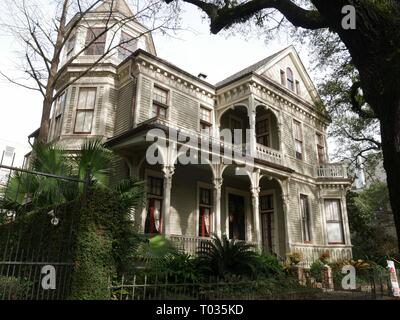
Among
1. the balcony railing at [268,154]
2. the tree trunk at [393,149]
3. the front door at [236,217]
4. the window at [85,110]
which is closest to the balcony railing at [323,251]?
the front door at [236,217]

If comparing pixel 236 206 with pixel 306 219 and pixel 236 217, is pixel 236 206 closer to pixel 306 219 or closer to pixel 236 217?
pixel 236 217

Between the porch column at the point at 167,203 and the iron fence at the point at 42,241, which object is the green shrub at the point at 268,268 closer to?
the porch column at the point at 167,203

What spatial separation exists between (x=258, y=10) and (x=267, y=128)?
1278cm

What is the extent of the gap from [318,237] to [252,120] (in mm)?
8804

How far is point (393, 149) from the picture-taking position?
4.46m

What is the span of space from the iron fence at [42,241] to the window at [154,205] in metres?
5.26

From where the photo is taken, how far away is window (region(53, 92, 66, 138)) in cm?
1513

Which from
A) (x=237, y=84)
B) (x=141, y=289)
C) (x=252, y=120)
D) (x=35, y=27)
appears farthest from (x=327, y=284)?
(x=35, y=27)

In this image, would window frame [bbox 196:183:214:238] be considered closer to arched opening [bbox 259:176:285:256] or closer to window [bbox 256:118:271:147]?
arched opening [bbox 259:176:285:256]

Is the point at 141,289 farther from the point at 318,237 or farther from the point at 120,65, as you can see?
the point at 318,237

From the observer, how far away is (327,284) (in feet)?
43.3

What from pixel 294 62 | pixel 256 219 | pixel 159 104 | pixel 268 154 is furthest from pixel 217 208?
pixel 294 62

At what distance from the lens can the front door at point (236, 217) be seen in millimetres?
17000

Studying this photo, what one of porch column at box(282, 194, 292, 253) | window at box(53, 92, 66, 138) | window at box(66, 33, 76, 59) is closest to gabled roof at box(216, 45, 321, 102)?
porch column at box(282, 194, 292, 253)
